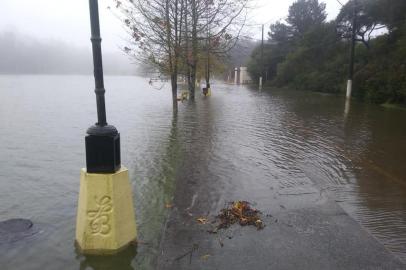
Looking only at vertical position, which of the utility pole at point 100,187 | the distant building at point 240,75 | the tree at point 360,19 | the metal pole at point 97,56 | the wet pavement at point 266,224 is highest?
the tree at point 360,19

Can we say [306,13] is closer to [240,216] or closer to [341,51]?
[341,51]

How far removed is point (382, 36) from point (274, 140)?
22574 millimetres

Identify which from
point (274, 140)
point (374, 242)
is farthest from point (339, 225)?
point (274, 140)

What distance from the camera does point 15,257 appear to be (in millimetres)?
3961

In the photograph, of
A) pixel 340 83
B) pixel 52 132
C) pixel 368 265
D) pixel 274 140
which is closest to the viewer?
pixel 368 265

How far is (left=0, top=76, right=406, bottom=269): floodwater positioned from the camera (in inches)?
167

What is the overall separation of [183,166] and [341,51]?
34.9 meters

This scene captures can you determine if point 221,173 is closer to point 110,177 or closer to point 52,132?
point 110,177

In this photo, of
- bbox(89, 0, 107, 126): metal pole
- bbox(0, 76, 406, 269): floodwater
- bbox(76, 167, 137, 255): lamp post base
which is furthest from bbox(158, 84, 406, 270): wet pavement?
bbox(89, 0, 107, 126): metal pole

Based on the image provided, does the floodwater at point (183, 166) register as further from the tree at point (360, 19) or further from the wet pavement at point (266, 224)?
the tree at point (360, 19)

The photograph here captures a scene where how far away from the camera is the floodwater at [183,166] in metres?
4.24

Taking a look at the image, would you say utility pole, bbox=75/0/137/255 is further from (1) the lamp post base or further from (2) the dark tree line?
(2) the dark tree line

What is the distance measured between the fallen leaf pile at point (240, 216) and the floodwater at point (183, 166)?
73 centimetres

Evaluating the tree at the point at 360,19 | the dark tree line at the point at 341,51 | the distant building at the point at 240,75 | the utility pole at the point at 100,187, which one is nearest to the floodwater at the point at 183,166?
the utility pole at the point at 100,187
